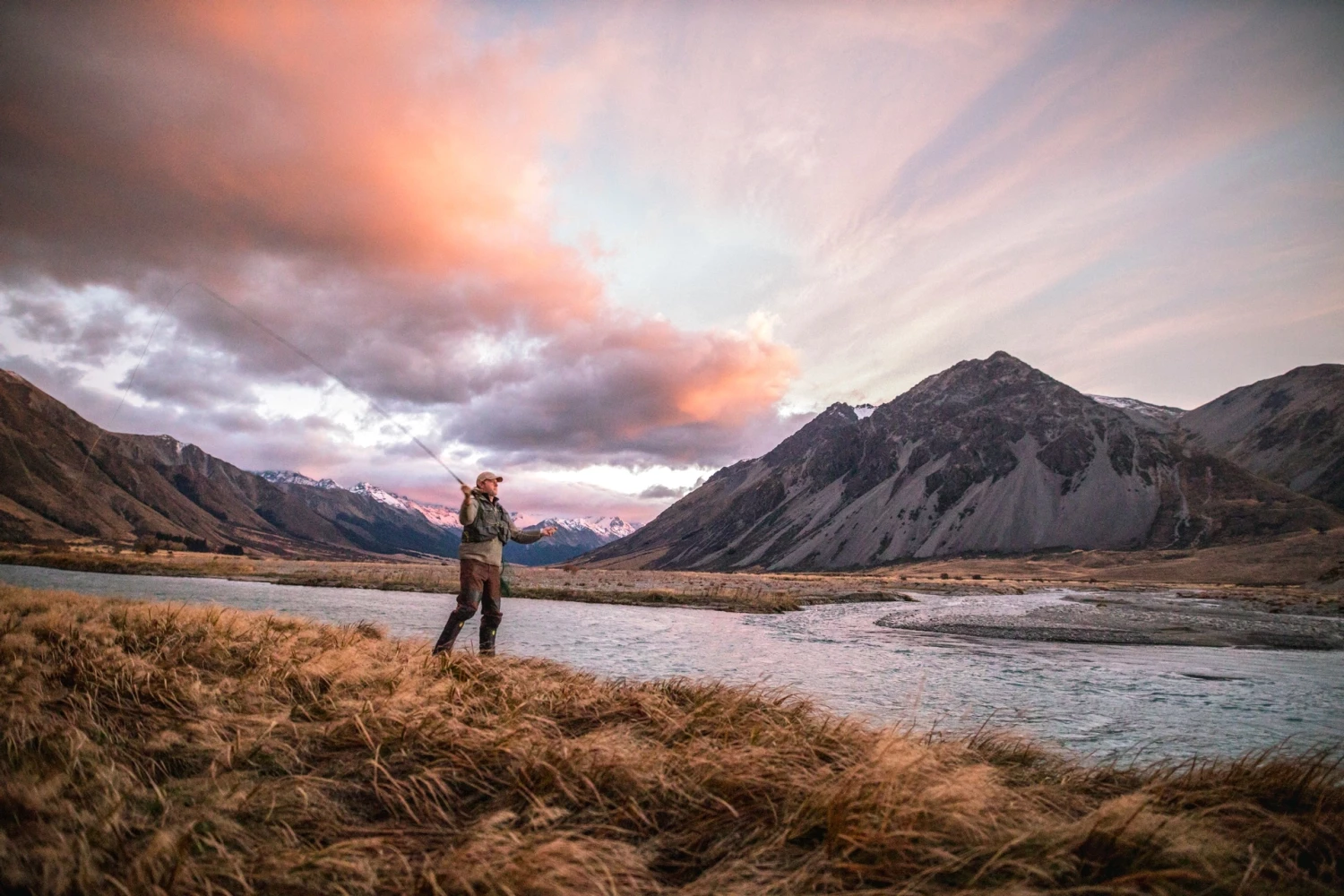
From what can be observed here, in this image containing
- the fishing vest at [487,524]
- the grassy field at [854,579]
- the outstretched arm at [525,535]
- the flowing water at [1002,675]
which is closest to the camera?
the flowing water at [1002,675]

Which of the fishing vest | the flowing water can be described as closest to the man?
the fishing vest

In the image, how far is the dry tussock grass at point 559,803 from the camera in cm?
374

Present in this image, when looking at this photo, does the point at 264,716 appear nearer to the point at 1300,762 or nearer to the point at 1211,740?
the point at 1300,762

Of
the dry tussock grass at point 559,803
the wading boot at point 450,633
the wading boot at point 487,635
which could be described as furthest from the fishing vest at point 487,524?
the dry tussock grass at point 559,803

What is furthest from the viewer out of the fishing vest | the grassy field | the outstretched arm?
the grassy field

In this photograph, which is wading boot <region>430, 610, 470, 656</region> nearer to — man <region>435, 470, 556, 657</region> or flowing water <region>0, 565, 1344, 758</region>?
man <region>435, 470, 556, 657</region>

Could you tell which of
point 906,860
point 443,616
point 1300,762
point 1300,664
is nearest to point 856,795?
point 906,860

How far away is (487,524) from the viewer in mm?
12789

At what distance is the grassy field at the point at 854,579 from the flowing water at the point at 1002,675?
5.06m

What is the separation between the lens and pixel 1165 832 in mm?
4184

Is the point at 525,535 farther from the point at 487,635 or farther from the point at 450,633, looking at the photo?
the point at 450,633

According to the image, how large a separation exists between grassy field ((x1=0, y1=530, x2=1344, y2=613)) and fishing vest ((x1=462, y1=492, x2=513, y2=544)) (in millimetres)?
2114

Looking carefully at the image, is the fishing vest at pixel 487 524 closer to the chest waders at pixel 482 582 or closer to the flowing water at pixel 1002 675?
the chest waders at pixel 482 582

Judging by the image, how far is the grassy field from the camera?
165ft
